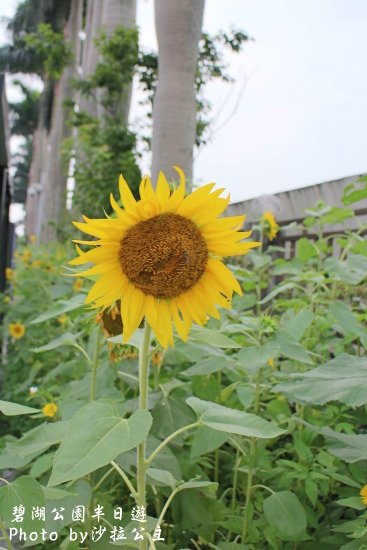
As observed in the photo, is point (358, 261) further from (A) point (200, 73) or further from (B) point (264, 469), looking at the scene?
(A) point (200, 73)

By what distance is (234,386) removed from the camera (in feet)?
5.07

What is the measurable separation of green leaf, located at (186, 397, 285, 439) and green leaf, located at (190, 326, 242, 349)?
104mm

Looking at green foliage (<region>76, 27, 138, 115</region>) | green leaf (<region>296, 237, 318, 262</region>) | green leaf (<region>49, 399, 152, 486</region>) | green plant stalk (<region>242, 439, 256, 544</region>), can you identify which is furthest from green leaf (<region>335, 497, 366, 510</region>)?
green foliage (<region>76, 27, 138, 115</region>)

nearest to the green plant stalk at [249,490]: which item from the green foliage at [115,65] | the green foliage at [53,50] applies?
the green foliage at [115,65]

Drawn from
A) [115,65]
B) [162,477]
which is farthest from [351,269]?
[115,65]

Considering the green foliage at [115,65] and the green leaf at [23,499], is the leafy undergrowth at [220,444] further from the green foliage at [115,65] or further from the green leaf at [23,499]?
the green foliage at [115,65]

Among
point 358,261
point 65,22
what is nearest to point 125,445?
point 358,261

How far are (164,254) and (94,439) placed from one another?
30 cm

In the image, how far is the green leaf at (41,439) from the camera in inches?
40.6

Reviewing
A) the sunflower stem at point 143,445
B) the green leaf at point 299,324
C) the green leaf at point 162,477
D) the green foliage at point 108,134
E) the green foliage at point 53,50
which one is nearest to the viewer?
the sunflower stem at point 143,445

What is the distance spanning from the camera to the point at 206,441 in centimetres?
129

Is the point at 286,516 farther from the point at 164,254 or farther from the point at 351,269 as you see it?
the point at 351,269

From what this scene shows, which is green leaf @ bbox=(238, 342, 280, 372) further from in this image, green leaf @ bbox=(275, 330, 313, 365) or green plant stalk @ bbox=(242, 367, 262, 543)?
green plant stalk @ bbox=(242, 367, 262, 543)

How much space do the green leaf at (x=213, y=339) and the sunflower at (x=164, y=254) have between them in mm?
30
